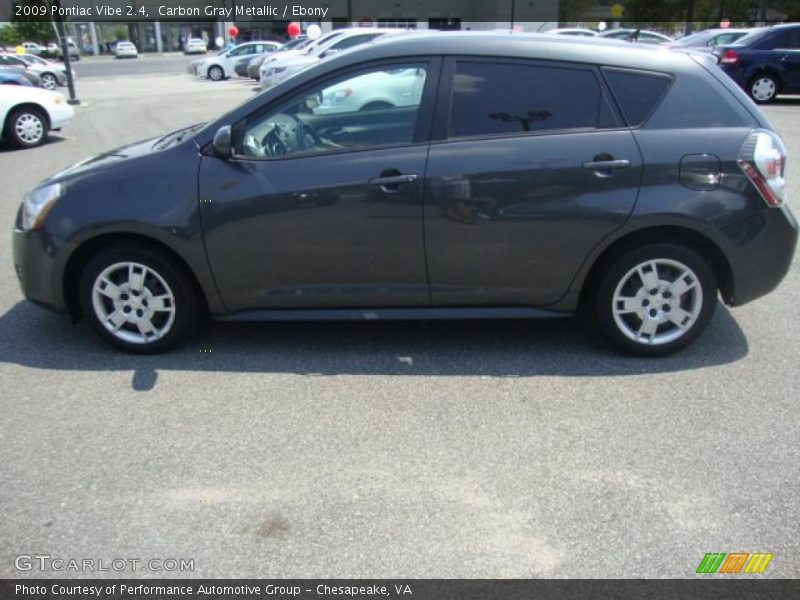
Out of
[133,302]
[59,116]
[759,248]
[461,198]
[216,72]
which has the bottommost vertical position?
[216,72]

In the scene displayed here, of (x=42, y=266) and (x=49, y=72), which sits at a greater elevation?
(x=42, y=266)

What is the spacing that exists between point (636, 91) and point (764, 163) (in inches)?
30.9

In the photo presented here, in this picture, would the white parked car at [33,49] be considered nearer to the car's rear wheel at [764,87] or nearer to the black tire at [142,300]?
the car's rear wheel at [764,87]

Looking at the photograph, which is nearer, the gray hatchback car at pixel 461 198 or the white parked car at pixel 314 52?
the gray hatchback car at pixel 461 198

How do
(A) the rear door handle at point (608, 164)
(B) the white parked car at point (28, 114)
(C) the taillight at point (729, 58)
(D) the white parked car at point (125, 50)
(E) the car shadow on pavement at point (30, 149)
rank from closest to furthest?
(A) the rear door handle at point (608, 164) < (B) the white parked car at point (28, 114) < (E) the car shadow on pavement at point (30, 149) < (C) the taillight at point (729, 58) < (D) the white parked car at point (125, 50)

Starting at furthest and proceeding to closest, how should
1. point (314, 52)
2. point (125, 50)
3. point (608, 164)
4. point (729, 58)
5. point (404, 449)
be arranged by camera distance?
1. point (125, 50)
2. point (314, 52)
3. point (729, 58)
4. point (608, 164)
5. point (404, 449)

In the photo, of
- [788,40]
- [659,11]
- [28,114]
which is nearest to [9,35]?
[659,11]

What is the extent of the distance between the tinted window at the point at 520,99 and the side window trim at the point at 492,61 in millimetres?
17

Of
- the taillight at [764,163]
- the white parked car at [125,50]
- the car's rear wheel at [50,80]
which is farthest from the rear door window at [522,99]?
the white parked car at [125,50]

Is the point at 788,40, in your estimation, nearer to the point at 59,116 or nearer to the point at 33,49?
the point at 59,116

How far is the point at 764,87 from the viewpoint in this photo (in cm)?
1636

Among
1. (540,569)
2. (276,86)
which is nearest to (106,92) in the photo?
(276,86)

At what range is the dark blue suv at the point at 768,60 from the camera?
15.9 meters

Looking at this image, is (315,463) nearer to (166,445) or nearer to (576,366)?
(166,445)
